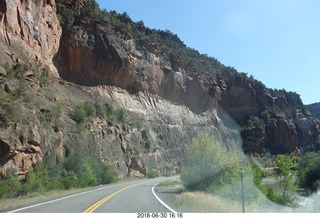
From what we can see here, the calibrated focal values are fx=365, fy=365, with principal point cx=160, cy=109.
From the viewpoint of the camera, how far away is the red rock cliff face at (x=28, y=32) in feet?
130

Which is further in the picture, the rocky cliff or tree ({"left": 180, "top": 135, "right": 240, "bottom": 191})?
the rocky cliff

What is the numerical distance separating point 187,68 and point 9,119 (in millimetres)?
72530

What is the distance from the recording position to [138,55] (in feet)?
257

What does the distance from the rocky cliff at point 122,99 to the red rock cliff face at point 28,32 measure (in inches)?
5.6

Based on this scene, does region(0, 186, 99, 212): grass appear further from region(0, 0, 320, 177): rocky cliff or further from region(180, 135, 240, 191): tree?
region(180, 135, 240, 191): tree

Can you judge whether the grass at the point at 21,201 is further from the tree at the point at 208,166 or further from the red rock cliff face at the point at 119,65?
the red rock cliff face at the point at 119,65

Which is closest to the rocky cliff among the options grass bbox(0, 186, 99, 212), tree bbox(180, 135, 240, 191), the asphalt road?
grass bbox(0, 186, 99, 212)

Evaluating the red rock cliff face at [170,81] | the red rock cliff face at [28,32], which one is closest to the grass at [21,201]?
the red rock cliff face at [28,32]

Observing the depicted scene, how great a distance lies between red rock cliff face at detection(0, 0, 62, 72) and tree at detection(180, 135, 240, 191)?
67.0ft

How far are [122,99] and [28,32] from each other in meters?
26.8

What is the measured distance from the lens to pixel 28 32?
46.0 meters

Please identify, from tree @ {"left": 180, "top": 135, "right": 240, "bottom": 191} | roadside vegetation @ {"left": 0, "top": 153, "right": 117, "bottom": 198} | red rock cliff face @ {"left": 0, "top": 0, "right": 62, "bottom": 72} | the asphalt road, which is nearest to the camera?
the asphalt road

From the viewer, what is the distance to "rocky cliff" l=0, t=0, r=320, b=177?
114ft

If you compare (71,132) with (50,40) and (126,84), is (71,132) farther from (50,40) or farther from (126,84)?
(126,84)
